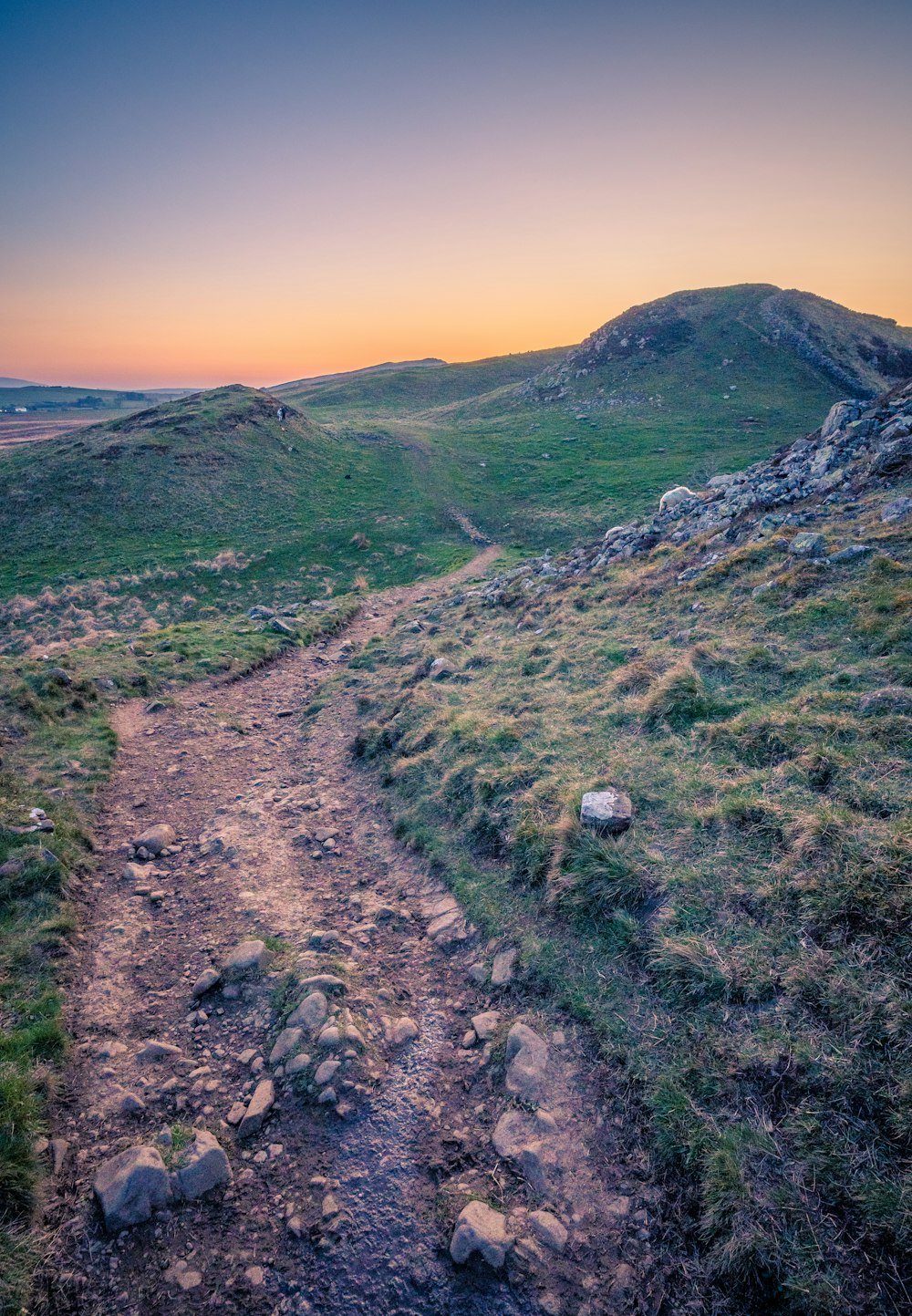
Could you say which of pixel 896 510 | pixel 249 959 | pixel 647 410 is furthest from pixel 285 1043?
pixel 647 410

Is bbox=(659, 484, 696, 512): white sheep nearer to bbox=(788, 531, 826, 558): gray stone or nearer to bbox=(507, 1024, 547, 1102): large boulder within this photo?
bbox=(788, 531, 826, 558): gray stone

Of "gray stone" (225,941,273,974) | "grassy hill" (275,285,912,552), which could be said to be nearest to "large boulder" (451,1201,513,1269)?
"gray stone" (225,941,273,974)

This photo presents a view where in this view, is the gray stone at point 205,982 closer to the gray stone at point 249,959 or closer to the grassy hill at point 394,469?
the gray stone at point 249,959

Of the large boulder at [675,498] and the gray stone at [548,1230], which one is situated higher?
the large boulder at [675,498]

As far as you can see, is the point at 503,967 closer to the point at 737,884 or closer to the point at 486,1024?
the point at 486,1024

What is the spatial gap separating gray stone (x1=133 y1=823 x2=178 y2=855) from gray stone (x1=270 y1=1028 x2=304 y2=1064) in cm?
490

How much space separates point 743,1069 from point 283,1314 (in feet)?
13.2

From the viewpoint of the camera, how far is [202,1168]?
5102 mm

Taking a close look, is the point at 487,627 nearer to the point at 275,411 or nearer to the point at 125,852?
the point at 125,852

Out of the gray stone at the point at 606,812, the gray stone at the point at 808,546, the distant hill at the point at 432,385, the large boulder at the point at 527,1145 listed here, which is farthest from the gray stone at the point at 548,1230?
the distant hill at the point at 432,385

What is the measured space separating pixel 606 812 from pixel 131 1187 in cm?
606

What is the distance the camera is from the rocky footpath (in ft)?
50.2

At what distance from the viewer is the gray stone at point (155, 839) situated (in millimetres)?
9875

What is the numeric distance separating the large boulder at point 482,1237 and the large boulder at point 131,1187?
2.59 m
